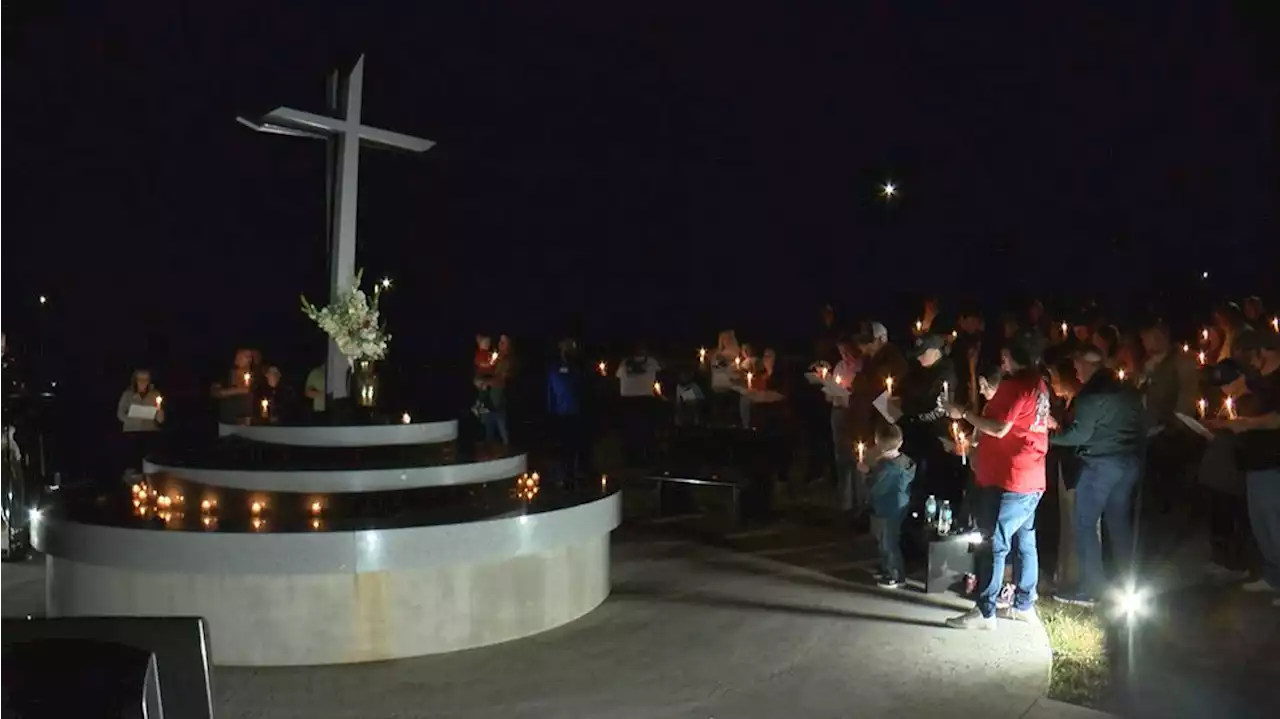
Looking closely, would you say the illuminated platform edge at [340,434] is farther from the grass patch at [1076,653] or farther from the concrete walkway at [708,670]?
the grass patch at [1076,653]

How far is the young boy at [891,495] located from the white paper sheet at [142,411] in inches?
302

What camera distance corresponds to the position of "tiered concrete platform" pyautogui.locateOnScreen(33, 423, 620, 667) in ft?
23.6

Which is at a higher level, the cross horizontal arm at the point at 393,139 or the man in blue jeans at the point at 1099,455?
the cross horizontal arm at the point at 393,139

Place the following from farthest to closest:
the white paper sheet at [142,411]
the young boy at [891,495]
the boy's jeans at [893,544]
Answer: the white paper sheet at [142,411] → the boy's jeans at [893,544] → the young boy at [891,495]

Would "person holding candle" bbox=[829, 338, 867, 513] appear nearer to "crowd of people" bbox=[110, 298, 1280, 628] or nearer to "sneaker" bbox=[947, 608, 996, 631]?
"crowd of people" bbox=[110, 298, 1280, 628]

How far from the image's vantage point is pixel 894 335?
76.4ft

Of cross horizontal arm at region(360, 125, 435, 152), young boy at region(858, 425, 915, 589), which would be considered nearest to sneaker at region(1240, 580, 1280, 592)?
young boy at region(858, 425, 915, 589)

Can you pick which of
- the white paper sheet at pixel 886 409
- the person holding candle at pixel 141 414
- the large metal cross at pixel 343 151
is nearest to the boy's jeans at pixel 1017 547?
the white paper sheet at pixel 886 409

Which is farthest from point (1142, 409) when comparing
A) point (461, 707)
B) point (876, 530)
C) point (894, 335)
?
point (894, 335)

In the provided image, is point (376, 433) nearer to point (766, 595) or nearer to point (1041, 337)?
point (766, 595)

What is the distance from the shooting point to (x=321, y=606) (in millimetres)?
7230

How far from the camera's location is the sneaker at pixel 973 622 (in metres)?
7.89

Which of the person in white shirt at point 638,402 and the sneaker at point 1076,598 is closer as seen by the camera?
the sneaker at point 1076,598

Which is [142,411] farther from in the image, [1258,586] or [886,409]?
[1258,586]
